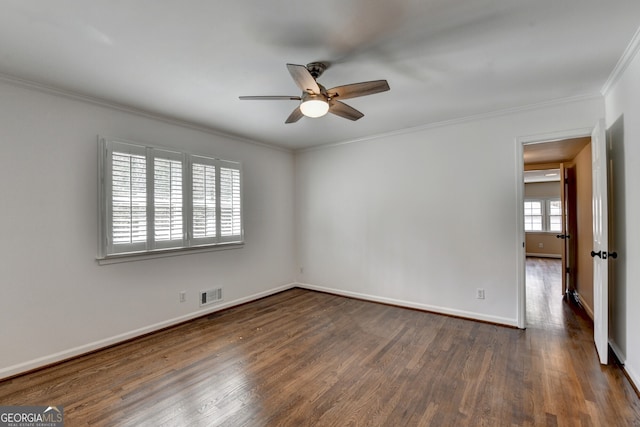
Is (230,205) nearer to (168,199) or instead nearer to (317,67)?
(168,199)

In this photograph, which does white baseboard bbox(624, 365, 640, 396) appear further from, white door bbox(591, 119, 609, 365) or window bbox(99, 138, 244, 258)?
window bbox(99, 138, 244, 258)

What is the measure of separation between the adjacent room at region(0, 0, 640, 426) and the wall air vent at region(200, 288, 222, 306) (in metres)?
0.06

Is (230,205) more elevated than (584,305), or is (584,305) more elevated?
(230,205)

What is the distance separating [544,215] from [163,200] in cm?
1049

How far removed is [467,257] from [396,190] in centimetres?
130

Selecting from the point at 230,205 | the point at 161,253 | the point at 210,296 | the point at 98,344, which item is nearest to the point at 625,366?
the point at 210,296

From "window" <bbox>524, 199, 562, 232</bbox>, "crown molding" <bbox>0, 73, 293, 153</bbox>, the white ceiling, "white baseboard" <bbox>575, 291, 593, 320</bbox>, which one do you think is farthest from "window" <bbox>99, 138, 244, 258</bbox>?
"window" <bbox>524, 199, 562, 232</bbox>

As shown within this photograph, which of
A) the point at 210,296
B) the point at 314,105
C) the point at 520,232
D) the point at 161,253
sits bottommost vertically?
the point at 210,296

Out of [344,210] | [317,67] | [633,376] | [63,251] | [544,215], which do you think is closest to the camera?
[633,376]

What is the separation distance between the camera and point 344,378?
→ 245 centimetres

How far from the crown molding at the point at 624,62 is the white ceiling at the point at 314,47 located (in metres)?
0.05

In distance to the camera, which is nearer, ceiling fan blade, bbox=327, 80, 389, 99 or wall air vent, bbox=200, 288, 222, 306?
ceiling fan blade, bbox=327, 80, 389, 99

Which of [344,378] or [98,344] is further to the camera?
[98,344]

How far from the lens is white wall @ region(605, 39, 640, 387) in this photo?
2223 mm
